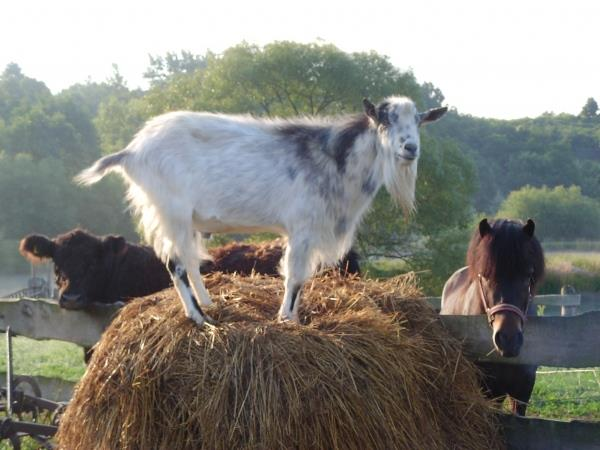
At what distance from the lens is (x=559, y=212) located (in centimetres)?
3491

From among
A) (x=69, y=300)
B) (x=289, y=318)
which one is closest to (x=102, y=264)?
(x=69, y=300)

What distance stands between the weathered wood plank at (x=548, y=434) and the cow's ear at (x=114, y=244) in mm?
4707

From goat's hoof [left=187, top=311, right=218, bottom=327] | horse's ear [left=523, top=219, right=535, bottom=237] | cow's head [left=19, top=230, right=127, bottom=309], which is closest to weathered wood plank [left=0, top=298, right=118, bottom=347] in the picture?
cow's head [left=19, top=230, right=127, bottom=309]

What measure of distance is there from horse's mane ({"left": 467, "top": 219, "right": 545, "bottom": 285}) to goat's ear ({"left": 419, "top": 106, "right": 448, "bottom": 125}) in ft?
2.66

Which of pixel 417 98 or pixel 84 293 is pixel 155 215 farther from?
pixel 417 98

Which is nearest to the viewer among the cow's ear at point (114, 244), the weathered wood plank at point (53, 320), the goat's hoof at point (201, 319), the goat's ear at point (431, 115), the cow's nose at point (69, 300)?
the goat's hoof at point (201, 319)

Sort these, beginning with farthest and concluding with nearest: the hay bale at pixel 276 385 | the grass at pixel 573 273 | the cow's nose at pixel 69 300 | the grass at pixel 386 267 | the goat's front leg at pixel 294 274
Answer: the grass at pixel 573 273 → the grass at pixel 386 267 → the cow's nose at pixel 69 300 → the goat's front leg at pixel 294 274 → the hay bale at pixel 276 385

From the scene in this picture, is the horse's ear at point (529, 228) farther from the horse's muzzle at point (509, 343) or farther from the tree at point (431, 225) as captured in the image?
the tree at point (431, 225)

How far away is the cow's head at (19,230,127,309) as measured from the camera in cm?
789

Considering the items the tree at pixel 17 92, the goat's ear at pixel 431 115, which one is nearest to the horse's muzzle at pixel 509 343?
the goat's ear at pixel 431 115

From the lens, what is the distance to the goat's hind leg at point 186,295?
14.9 ft

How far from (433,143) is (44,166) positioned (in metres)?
32.8

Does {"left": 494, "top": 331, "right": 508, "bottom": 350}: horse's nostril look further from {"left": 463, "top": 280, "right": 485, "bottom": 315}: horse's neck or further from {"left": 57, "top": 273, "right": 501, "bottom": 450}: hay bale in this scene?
{"left": 463, "top": 280, "right": 485, "bottom": 315}: horse's neck

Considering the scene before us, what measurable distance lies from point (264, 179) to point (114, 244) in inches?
143
